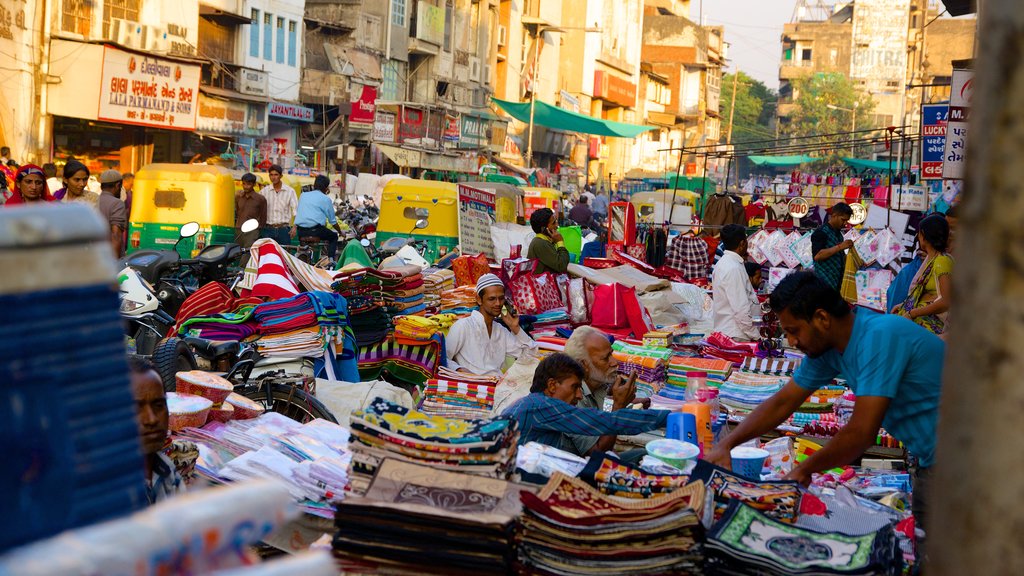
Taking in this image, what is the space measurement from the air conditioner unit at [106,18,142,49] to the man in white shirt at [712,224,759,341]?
61.8 ft

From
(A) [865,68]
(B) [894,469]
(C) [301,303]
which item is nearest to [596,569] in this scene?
(B) [894,469]

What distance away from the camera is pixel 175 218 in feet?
48.8

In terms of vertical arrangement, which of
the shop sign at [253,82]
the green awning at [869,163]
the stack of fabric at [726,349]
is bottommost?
the stack of fabric at [726,349]

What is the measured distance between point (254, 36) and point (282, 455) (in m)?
30.4

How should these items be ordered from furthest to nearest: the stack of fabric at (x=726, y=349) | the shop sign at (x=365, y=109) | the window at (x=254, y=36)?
the window at (x=254, y=36) < the shop sign at (x=365, y=109) < the stack of fabric at (x=726, y=349)

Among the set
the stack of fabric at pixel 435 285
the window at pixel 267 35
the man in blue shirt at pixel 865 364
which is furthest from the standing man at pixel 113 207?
the window at pixel 267 35

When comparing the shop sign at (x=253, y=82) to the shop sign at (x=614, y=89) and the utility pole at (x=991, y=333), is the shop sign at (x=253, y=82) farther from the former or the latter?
the shop sign at (x=614, y=89)

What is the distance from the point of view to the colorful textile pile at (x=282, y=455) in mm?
4082

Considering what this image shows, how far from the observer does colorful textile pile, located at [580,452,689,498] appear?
344 centimetres

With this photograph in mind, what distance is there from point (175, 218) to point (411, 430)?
40.6 ft

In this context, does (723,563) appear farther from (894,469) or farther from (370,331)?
(370,331)

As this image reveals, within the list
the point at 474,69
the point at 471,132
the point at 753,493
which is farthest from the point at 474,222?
the point at 474,69

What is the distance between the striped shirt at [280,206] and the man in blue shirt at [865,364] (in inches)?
537

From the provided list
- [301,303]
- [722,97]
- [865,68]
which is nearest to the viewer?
[301,303]
